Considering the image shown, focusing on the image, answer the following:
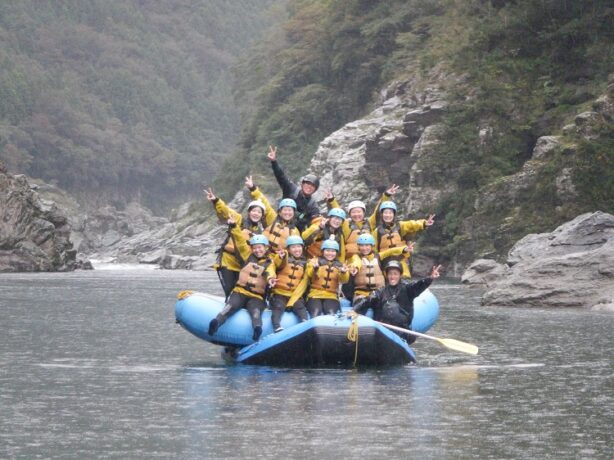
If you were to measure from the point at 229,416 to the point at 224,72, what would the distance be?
156009mm

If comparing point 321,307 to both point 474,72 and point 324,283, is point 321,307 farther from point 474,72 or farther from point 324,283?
point 474,72

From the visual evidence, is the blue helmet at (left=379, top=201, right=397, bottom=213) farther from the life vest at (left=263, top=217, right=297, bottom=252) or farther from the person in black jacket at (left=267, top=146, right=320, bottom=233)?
the life vest at (left=263, top=217, right=297, bottom=252)

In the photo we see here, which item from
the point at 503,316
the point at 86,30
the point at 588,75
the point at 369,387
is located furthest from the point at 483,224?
the point at 86,30

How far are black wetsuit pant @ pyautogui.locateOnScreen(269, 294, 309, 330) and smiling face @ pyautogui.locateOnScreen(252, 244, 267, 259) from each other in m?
0.60

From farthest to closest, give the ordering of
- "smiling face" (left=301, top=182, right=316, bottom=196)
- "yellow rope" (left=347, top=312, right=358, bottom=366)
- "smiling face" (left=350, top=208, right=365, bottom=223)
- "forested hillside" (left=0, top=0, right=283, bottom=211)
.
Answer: "forested hillside" (left=0, top=0, right=283, bottom=211) < "smiling face" (left=350, top=208, right=365, bottom=223) < "smiling face" (left=301, top=182, right=316, bottom=196) < "yellow rope" (left=347, top=312, right=358, bottom=366)

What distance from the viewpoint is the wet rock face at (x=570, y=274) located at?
30.5 metres

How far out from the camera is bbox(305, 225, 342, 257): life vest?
67.5 feet

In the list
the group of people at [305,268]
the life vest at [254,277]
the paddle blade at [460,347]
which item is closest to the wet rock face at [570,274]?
the paddle blade at [460,347]

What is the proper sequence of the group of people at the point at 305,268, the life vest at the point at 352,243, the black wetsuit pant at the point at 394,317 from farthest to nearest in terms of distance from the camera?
1. the life vest at the point at 352,243
2. the black wetsuit pant at the point at 394,317
3. the group of people at the point at 305,268

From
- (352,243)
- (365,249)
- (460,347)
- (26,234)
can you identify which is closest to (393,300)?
(365,249)

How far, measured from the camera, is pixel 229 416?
1498cm

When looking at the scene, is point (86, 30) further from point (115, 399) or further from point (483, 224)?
point (115, 399)

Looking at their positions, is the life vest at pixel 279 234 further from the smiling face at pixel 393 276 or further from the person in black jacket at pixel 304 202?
the smiling face at pixel 393 276

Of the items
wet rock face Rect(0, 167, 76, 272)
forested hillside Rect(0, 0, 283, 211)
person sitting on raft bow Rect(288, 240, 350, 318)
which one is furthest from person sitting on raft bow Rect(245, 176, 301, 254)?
forested hillside Rect(0, 0, 283, 211)
